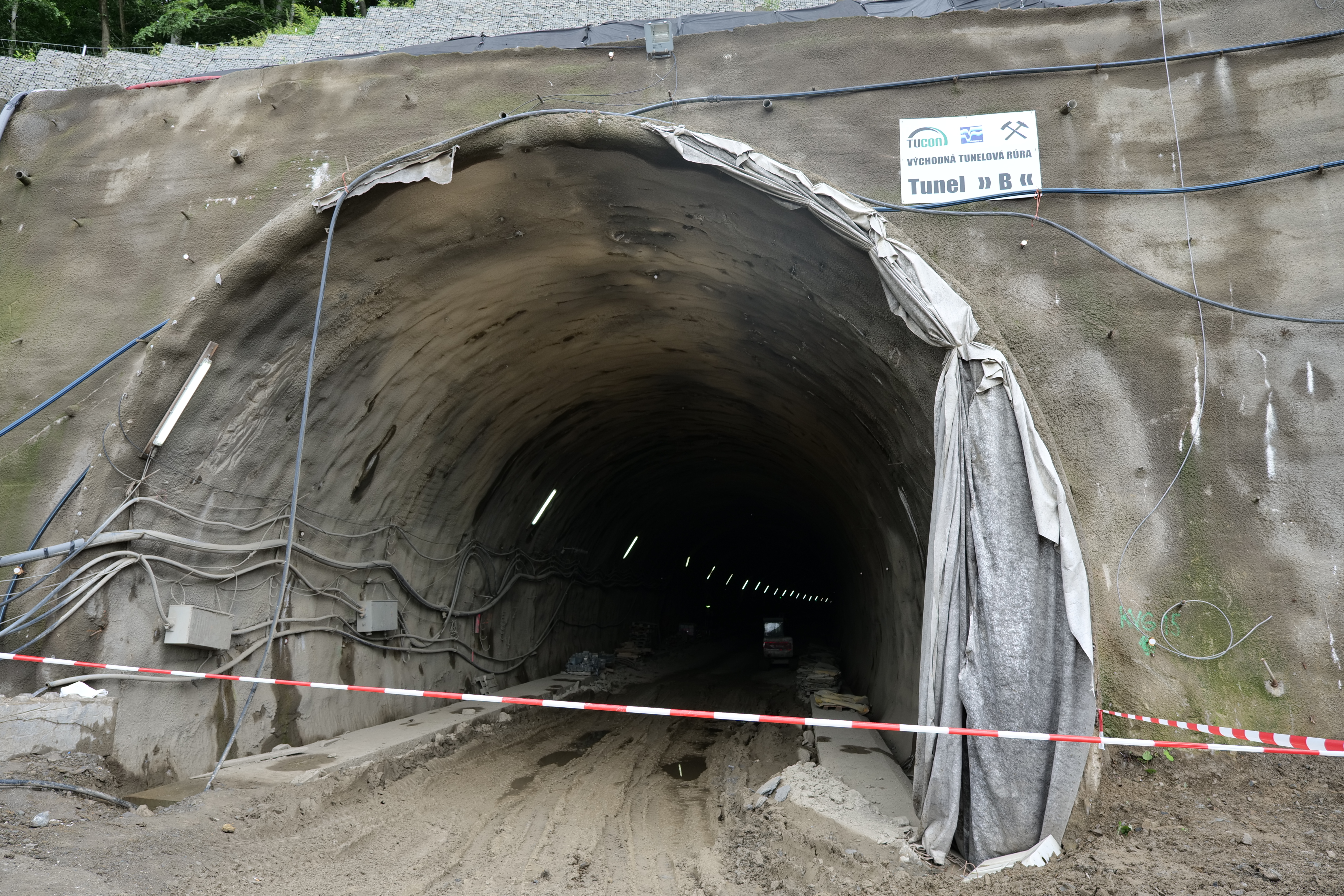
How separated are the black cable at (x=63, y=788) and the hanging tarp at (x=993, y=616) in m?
5.56

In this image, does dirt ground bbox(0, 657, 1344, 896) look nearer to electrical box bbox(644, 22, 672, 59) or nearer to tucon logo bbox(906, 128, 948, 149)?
tucon logo bbox(906, 128, 948, 149)

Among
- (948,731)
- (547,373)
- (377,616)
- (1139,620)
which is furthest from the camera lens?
(547,373)

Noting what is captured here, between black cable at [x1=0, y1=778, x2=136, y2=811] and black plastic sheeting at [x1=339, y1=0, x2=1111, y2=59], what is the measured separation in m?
6.51

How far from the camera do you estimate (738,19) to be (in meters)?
7.68

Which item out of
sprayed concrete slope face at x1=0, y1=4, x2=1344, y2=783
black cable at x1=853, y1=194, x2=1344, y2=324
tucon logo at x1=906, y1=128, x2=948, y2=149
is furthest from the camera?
tucon logo at x1=906, y1=128, x2=948, y2=149

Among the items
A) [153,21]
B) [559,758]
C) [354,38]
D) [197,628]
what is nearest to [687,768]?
[559,758]

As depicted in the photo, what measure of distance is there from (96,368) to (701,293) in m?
5.53

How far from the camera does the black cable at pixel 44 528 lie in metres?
6.33

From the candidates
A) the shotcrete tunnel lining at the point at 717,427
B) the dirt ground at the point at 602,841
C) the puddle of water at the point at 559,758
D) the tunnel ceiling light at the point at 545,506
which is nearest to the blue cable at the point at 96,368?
the shotcrete tunnel lining at the point at 717,427

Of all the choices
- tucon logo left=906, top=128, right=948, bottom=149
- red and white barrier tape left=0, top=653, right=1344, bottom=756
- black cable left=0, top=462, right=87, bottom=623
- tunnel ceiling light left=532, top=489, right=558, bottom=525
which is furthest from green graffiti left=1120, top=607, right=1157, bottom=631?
tunnel ceiling light left=532, top=489, right=558, bottom=525

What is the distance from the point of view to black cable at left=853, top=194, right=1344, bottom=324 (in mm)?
6199

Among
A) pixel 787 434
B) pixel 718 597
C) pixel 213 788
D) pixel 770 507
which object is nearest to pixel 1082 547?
pixel 213 788

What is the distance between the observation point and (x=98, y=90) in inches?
330

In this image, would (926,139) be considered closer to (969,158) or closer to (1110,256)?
(969,158)
